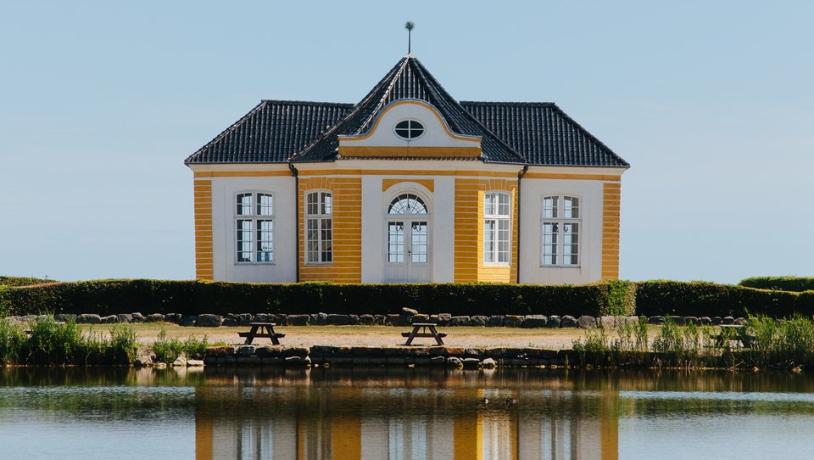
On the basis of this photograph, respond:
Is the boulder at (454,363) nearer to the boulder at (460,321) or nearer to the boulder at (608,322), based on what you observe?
the boulder at (460,321)

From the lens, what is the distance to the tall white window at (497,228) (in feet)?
123

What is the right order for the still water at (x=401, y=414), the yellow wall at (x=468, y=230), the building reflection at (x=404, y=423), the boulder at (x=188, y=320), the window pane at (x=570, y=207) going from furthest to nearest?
the window pane at (x=570, y=207)
the yellow wall at (x=468, y=230)
the boulder at (x=188, y=320)
the still water at (x=401, y=414)
the building reflection at (x=404, y=423)

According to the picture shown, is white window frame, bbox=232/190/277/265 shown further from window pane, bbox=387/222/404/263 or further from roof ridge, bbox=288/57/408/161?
window pane, bbox=387/222/404/263

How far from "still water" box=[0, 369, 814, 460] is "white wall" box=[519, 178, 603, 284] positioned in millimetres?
12134

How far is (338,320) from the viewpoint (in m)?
33.8

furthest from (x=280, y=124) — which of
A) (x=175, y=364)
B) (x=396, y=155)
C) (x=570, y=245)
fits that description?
(x=175, y=364)

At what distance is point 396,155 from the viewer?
3634 cm

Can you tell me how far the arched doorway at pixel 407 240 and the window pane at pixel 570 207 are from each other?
4.80m

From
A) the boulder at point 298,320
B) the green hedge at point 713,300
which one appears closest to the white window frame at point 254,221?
the boulder at point 298,320

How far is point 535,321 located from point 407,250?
15.8 feet

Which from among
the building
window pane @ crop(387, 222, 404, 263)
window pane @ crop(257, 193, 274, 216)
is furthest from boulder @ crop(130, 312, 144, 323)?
window pane @ crop(387, 222, 404, 263)

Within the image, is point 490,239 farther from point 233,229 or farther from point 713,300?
point 233,229

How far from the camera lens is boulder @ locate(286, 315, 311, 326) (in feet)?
111

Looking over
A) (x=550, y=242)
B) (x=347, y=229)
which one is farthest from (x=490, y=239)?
(x=347, y=229)
